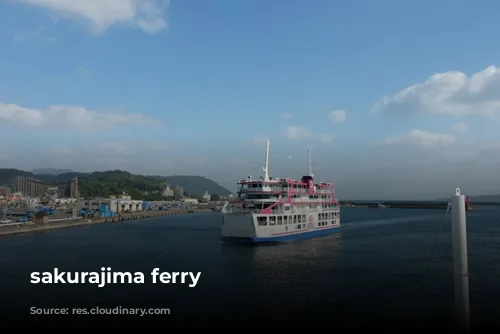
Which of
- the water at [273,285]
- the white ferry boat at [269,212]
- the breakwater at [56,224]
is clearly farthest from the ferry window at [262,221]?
the breakwater at [56,224]

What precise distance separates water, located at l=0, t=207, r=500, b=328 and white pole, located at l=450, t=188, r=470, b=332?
751 cm

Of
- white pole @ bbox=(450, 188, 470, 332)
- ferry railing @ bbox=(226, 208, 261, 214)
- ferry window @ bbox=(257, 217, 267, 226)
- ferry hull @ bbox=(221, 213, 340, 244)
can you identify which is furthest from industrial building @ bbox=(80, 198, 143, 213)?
white pole @ bbox=(450, 188, 470, 332)

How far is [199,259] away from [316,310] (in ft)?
65.0

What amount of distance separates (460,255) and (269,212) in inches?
1456

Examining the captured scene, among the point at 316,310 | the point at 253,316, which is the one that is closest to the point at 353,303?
the point at 316,310

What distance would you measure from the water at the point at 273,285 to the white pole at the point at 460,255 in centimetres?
751

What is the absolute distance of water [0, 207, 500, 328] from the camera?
22.8 metres

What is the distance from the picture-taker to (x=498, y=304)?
24.4 m

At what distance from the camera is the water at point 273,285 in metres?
22.8

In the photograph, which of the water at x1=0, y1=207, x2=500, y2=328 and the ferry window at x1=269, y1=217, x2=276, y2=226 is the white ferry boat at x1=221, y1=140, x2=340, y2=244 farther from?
the water at x1=0, y1=207, x2=500, y2=328

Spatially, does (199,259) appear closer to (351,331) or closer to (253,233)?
(253,233)

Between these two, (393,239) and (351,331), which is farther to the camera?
(393,239)

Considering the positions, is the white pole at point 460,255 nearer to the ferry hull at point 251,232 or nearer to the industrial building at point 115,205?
the ferry hull at point 251,232

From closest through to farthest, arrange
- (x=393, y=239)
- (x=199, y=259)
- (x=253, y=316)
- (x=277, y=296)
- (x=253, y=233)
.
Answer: (x=253, y=316) → (x=277, y=296) → (x=199, y=259) → (x=253, y=233) → (x=393, y=239)
